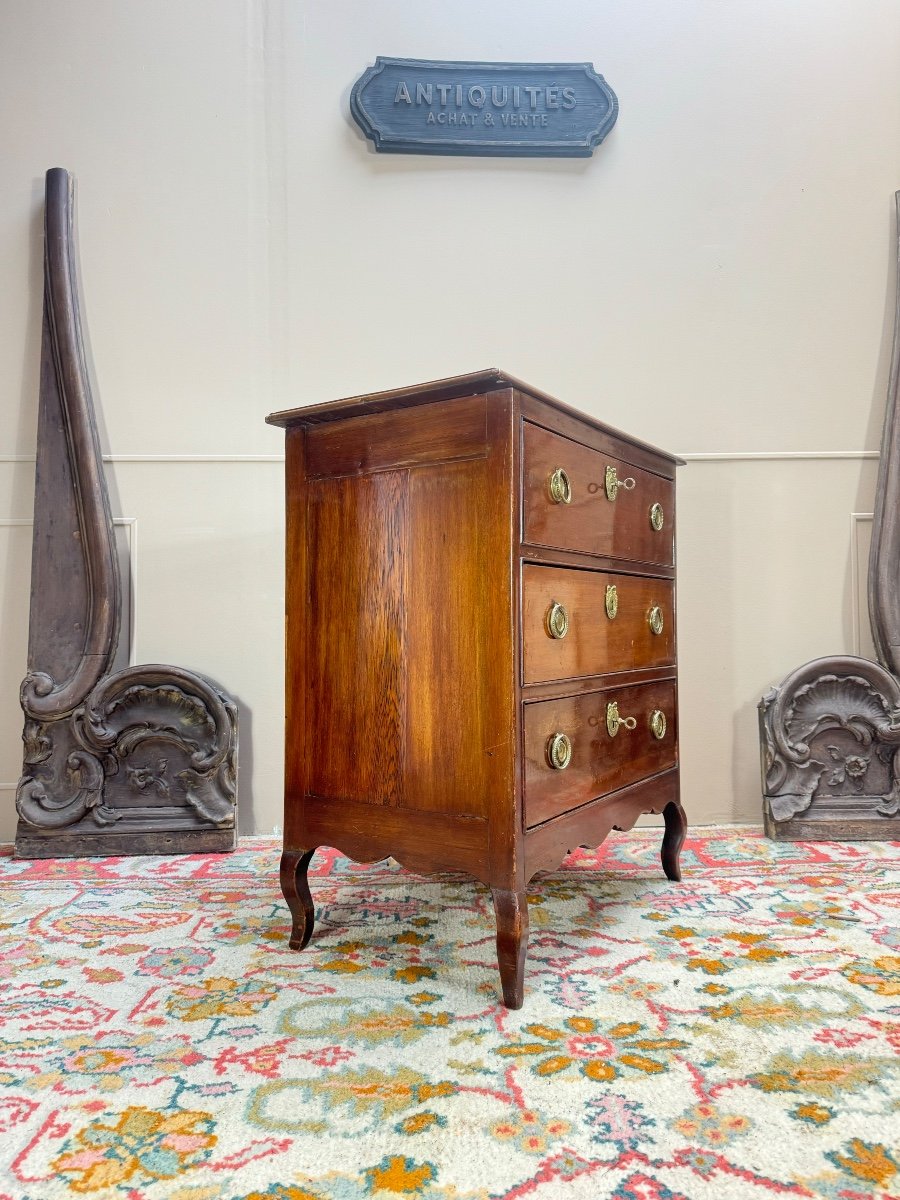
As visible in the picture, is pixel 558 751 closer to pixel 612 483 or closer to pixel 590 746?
pixel 590 746

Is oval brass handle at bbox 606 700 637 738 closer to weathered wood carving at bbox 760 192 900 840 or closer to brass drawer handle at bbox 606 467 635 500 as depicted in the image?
brass drawer handle at bbox 606 467 635 500

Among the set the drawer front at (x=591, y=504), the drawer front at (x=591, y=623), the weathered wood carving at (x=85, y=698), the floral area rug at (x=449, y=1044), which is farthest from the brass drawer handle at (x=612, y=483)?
the weathered wood carving at (x=85, y=698)

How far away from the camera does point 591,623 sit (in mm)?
1898

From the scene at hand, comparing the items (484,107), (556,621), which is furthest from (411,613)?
(484,107)

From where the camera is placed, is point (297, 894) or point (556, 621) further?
point (297, 894)

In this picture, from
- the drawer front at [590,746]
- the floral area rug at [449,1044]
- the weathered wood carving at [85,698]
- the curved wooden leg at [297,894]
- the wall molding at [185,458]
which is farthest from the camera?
the wall molding at [185,458]

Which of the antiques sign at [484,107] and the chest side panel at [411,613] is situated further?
the antiques sign at [484,107]

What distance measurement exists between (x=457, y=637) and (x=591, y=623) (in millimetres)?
409

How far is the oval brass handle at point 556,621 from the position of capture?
1.71m

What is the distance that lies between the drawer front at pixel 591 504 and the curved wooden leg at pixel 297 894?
0.94 metres

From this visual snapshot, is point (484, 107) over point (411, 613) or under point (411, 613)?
over

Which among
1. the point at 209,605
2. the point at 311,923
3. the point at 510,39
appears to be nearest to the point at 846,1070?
the point at 311,923

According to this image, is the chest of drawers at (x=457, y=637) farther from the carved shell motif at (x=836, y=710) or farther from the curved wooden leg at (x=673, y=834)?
the carved shell motif at (x=836, y=710)

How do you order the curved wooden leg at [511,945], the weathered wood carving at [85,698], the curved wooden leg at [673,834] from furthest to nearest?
the weathered wood carving at [85,698], the curved wooden leg at [673,834], the curved wooden leg at [511,945]
